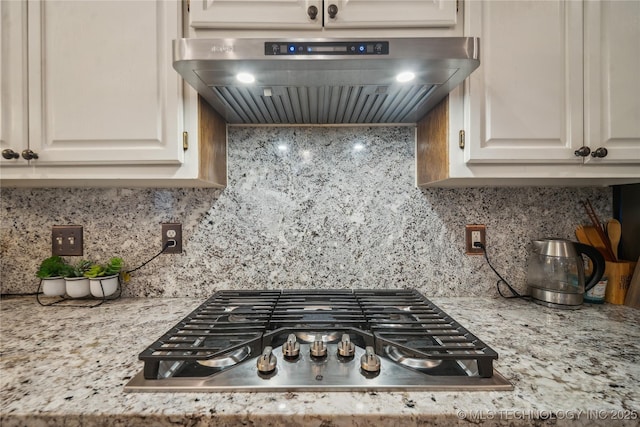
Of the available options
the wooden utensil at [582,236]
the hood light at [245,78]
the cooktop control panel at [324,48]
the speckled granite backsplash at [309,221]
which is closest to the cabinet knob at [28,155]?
the speckled granite backsplash at [309,221]

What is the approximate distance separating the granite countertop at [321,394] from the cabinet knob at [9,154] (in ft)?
1.64

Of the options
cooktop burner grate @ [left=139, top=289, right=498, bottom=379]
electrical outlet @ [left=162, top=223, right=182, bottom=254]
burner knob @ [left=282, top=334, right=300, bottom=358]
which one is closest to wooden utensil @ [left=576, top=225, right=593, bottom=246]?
cooktop burner grate @ [left=139, top=289, right=498, bottom=379]

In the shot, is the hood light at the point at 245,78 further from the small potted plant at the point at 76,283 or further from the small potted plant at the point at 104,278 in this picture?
the small potted plant at the point at 76,283

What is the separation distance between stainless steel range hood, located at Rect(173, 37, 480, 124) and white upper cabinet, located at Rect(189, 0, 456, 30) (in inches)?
7.2

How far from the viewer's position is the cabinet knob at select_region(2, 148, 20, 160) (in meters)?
0.91

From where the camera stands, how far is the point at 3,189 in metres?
1.22

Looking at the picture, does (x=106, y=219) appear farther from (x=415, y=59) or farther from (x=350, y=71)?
(x=415, y=59)

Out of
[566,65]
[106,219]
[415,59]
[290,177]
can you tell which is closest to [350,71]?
[415,59]

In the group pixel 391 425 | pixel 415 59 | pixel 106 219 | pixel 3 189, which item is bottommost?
pixel 391 425

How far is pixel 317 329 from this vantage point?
2.72ft

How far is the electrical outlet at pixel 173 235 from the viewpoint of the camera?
48.5 inches

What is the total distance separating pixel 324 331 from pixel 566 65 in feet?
3.44

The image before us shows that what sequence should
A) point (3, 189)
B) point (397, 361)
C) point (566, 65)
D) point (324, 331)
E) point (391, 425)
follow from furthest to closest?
point (3, 189), point (566, 65), point (324, 331), point (397, 361), point (391, 425)

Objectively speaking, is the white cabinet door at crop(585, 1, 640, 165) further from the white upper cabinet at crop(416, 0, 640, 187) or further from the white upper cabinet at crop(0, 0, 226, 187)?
the white upper cabinet at crop(0, 0, 226, 187)
